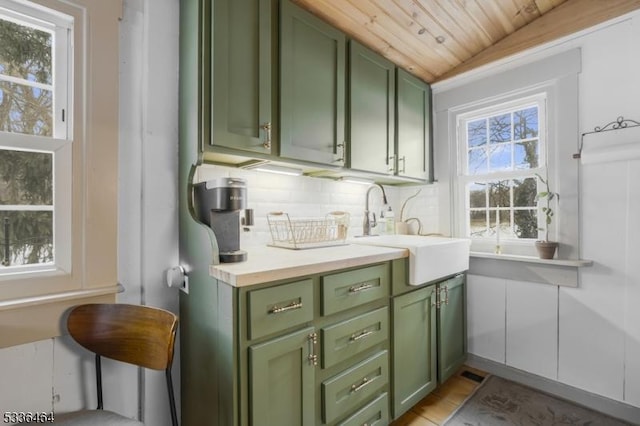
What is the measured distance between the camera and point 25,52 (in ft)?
3.88

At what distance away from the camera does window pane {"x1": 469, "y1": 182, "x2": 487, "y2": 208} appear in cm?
241

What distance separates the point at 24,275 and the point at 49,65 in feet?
2.78

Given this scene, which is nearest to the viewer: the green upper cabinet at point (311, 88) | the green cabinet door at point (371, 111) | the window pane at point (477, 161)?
the green upper cabinet at point (311, 88)

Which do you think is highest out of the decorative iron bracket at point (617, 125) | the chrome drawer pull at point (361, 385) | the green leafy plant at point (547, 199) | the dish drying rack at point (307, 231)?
the decorative iron bracket at point (617, 125)

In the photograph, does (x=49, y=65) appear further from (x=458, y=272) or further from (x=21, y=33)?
(x=458, y=272)

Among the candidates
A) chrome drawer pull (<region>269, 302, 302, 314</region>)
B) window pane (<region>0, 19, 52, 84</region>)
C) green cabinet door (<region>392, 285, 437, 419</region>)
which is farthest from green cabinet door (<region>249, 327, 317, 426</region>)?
window pane (<region>0, 19, 52, 84</region>)

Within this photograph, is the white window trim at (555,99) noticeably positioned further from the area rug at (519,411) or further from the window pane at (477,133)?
the area rug at (519,411)

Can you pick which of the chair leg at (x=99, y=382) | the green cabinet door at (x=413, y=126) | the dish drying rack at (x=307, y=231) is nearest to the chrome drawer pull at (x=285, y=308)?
the dish drying rack at (x=307, y=231)

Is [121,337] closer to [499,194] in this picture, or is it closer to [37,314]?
[37,314]

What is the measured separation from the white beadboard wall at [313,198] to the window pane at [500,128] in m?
0.59

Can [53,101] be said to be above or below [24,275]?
above

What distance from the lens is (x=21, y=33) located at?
1.18 meters

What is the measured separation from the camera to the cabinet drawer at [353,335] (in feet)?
4.26

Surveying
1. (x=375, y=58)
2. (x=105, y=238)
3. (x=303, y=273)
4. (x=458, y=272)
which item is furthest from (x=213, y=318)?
(x=375, y=58)
